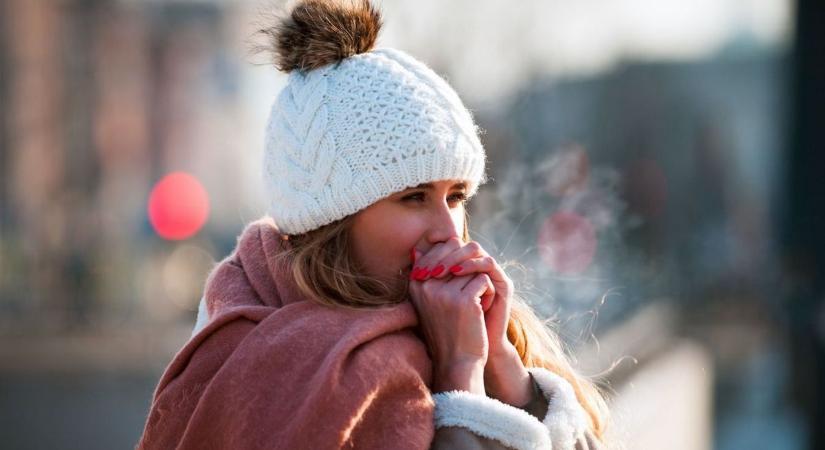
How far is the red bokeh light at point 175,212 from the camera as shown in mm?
23419

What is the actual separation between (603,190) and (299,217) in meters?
3.89

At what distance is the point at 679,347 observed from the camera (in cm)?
731

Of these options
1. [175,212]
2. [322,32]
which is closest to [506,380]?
[322,32]

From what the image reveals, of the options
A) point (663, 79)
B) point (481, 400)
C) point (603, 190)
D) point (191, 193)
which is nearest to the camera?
point (481, 400)

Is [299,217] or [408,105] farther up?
[408,105]

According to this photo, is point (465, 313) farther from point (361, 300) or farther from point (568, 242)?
point (568, 242)

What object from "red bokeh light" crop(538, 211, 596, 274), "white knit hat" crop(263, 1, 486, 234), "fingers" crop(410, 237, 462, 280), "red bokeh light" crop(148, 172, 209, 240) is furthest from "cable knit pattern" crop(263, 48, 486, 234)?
"red bokeh light" crop(148, 172, 209, 240)

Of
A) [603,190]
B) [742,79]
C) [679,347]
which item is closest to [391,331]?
[603,190]

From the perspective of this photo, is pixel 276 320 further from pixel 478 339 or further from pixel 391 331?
pixel 478 339

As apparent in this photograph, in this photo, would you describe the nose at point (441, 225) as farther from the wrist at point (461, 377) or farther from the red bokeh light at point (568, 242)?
the red bokeh light at point (568, 242)

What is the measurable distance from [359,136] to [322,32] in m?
0.26

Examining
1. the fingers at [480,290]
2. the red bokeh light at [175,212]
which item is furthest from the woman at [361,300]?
the red bokeh light at [175,212]

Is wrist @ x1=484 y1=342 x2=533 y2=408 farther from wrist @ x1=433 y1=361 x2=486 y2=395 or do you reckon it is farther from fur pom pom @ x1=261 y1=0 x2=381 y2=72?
fur pom pom @ x1=261 y1=0 x2=381 y2=72

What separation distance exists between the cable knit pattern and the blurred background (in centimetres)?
24
